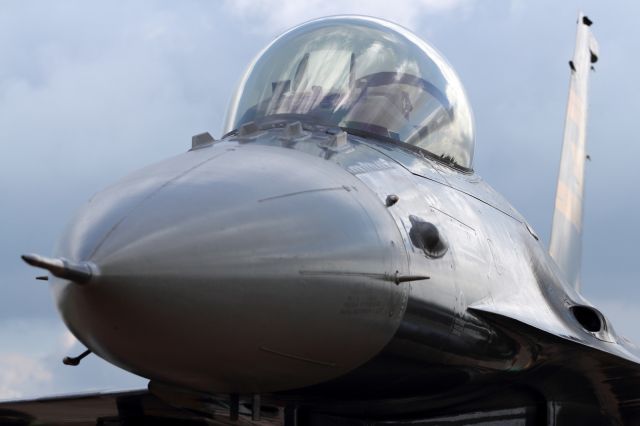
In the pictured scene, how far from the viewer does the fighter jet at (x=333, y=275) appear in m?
4.96

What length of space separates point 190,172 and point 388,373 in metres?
1.79

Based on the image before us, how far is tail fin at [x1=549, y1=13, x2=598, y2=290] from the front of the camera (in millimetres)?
13734

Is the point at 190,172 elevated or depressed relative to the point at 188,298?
elevated

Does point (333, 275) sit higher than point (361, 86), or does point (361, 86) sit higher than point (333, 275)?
point (361, 86)

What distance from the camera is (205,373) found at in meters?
5.24

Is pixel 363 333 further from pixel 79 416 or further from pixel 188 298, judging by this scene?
pixel 79 416

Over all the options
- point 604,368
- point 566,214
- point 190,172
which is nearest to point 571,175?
point 566,214

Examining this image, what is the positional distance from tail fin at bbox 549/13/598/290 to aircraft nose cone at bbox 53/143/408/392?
7.82 m

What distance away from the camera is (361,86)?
772 cm

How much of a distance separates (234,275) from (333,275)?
2.11 feet

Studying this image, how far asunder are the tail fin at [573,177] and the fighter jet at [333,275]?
5063 mm

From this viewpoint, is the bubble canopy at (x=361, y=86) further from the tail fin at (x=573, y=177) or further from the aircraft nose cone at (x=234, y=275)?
the tail fin at (x=573, y=177)

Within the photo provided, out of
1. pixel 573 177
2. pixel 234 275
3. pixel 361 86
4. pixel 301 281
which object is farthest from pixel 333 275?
pixel 573 177

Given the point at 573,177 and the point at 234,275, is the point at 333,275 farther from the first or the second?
the point at 573,177
